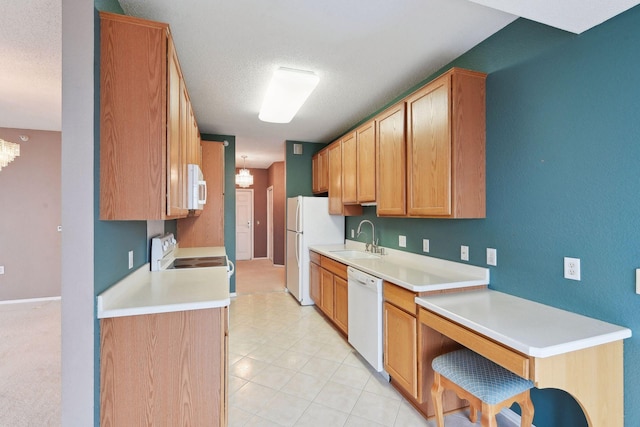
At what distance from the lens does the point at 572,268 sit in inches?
64.9

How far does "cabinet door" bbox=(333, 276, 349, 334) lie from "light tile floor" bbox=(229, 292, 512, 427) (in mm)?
168

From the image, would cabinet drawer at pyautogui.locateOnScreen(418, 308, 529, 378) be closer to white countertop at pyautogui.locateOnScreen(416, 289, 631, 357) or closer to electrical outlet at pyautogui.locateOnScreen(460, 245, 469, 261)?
white countertop at pyautogui.locateOnScreen(416, 289, 631, 357)

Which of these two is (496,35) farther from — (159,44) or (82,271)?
(82,271)

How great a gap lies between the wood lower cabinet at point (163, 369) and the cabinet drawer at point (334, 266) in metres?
1.71

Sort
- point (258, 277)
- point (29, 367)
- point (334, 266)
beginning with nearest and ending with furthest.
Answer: point (29, 367) < point (334, 266) < point (258, 277)

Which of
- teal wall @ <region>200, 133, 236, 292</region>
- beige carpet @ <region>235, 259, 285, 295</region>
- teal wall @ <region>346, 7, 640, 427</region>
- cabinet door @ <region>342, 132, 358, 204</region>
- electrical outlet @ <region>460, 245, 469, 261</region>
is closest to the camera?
teal wall @ <region>346, 7, 640, 427</region>

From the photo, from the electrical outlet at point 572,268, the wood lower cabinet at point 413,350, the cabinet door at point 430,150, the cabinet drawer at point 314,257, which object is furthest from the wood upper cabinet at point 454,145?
the cabinet drawer at point 314,257

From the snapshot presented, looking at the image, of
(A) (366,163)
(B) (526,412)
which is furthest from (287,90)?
(B) (526,412)

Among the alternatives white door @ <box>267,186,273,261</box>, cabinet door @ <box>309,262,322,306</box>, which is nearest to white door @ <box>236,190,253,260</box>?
white door @ <box>267,186,273,261</box>

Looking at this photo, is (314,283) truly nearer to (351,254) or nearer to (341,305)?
(351,254)

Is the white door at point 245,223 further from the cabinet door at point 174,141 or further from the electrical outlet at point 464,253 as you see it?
the electrical outlet at point 464,253

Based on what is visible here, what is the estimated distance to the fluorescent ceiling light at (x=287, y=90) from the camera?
102 inches

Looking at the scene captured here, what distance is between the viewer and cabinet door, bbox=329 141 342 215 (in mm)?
3998

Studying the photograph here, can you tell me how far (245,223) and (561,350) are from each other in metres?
7.97
